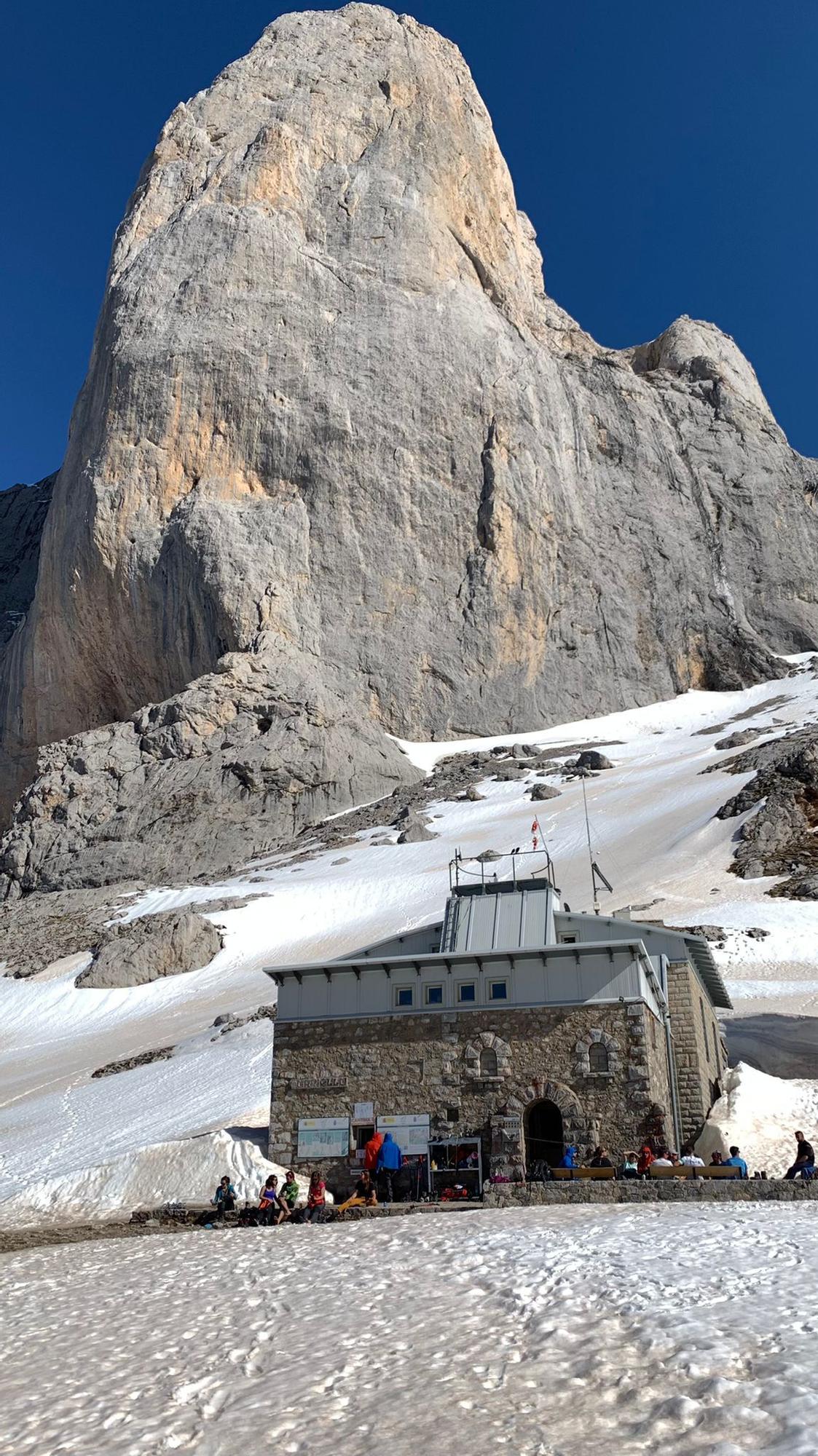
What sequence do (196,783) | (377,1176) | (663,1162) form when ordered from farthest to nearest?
(196,783) < (377,1176) < (663,1162)

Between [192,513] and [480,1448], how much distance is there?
7793cm

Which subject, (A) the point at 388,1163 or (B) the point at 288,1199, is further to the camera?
(A) the point at 388,1163

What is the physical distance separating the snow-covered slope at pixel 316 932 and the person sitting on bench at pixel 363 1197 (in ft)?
10.9

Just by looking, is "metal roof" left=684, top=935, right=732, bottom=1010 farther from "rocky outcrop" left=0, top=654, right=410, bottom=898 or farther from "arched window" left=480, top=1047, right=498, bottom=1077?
"rocky outcrop" left=0, top=654, right=410, bottom=898

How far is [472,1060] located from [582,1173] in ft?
9.17

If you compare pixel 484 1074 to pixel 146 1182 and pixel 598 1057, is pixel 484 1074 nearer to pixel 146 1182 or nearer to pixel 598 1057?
pixel 598 1057

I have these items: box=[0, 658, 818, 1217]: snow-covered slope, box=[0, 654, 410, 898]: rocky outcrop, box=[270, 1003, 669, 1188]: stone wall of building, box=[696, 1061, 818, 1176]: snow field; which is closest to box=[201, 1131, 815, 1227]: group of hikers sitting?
box=[270, 1003, 669, 1188]: stone wall of building

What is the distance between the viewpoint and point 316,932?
4388 centimetres

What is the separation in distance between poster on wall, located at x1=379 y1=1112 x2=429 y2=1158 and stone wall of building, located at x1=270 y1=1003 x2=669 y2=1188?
9cm

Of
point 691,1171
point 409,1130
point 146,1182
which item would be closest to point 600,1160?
point 691,1171

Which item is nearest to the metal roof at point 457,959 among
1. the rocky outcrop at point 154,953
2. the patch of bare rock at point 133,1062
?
the patch of bare rock at point 133,1062

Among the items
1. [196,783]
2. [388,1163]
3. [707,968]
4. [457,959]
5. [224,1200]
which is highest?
[196,783]

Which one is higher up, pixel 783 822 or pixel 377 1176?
pixel 783 822

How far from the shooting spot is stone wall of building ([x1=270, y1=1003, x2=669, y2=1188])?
16578mm
